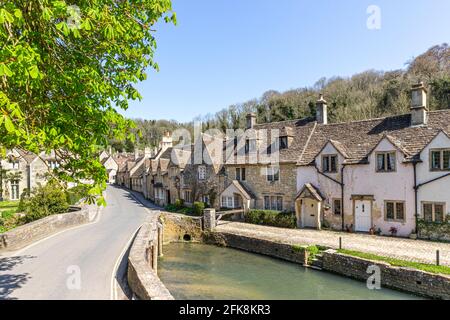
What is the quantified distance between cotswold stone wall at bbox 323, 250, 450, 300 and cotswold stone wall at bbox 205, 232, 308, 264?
82.3 inches

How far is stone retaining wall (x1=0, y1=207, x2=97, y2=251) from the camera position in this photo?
59.1 ft

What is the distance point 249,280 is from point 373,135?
52.8ft

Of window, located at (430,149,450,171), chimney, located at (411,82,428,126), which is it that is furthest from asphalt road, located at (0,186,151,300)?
chimney, located at (411,82,428,126)

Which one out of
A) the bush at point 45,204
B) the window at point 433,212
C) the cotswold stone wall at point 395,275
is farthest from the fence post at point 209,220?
the window at point 433,212

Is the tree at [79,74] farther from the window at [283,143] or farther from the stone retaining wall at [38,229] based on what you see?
the window at [283,143]

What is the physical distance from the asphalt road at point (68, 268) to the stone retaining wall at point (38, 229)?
0.83m

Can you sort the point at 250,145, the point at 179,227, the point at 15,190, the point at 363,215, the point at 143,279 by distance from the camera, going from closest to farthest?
the point at 143,279 → the point at 363,215 → the point at 179,227 → the point at 250,145 → the point at 15,190

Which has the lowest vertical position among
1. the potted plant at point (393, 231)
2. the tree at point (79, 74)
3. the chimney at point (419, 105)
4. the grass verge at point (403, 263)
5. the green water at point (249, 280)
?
the green water at point (249, 280)

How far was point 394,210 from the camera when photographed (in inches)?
934

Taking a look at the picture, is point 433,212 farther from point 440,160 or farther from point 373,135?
point 373,135

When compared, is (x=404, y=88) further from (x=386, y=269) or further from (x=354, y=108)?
(x=386, y=269)

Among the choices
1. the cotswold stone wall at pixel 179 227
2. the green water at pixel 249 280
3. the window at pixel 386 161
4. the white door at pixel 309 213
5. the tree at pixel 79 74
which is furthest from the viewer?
the cotswold stone wall at pixel 179 227

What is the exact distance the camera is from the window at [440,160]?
21614 mm

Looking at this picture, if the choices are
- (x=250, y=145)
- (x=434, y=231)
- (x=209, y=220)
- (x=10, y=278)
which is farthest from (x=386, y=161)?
(x=10, y=278)
